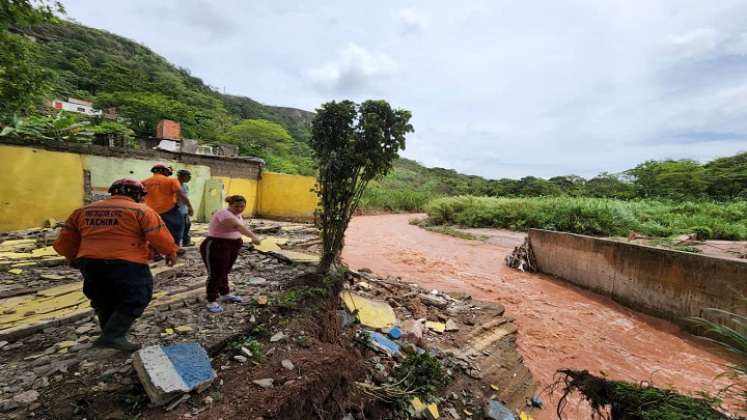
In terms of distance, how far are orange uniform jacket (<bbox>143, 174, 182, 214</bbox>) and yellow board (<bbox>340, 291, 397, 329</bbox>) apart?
2.92 m

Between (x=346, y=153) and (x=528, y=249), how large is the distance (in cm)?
679

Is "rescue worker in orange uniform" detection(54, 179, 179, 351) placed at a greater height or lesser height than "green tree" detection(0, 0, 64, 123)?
lesser

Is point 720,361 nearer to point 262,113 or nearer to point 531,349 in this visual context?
point 531,349

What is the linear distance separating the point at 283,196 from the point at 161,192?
7582 millimetres

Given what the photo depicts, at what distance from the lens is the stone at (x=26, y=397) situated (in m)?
1.93

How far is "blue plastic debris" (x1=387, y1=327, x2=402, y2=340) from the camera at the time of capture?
12.3ft

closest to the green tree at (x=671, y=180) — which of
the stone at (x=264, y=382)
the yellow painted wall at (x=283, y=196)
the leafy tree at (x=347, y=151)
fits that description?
the yellow painted wall at (x=283, y=196)

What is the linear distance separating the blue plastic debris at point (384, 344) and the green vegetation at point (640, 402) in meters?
1.75

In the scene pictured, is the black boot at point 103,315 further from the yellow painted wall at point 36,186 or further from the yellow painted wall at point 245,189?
the yellow painted wall at point 245,189

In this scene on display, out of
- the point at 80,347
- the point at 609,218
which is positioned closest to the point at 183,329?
the point at 80,347

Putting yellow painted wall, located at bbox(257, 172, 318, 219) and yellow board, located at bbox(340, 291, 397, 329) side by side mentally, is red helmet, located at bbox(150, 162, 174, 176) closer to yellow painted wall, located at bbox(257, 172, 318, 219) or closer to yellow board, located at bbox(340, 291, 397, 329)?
yellow board, located at bbox(340, 291, 397, 329)

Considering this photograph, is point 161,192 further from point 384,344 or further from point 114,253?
point 384,344

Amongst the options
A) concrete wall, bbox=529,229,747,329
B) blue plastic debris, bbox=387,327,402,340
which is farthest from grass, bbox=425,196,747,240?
blue plastic debris, bbox=387,327,402,340

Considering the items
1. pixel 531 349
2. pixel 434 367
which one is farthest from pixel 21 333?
pixel 531 349
